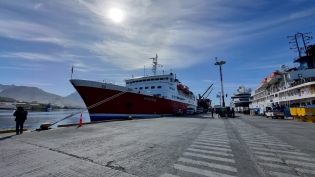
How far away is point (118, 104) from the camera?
1855 cm

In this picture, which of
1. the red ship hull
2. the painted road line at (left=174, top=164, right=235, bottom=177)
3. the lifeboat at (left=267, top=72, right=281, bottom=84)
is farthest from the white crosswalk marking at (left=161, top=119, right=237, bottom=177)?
the lifeboat at (left=267, top=72, right=281, bottom=84)

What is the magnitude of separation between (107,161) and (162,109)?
74.9 ft

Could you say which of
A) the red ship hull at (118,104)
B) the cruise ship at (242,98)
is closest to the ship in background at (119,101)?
the red ship hull at (118,104)

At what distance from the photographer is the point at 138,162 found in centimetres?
392

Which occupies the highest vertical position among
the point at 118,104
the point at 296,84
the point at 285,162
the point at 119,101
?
the point at 296,84

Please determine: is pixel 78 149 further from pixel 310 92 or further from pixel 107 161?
pixel 310 92

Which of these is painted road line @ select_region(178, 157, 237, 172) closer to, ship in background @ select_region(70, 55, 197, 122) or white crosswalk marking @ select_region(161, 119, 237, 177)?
white crosswalk marking @ select_region(161, 119, 237, 177)

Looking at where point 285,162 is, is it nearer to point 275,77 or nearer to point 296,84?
point 296,84

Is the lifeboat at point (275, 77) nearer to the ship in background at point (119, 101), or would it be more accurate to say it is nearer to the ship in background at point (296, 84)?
the ship in background at point (296, 84)

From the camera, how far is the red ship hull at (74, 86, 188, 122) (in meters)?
16.8

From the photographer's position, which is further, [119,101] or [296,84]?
[296,84]

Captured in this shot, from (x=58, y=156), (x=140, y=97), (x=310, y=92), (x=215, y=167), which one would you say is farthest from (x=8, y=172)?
(x=310, y=92)

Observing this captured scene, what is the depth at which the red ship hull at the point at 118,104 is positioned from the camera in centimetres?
1681

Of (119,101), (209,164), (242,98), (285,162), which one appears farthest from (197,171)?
(242,98)
